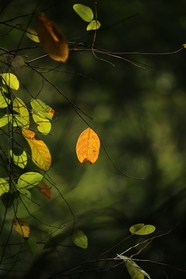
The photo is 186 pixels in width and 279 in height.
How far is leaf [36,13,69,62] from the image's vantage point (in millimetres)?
640

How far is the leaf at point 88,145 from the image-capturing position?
88 centimetres

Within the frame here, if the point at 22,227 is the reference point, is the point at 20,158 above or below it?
above

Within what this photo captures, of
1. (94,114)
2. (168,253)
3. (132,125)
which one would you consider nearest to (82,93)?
(94,114)

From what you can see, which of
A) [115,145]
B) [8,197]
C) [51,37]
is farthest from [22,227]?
[115,145]

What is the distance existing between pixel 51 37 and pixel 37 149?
0.29m

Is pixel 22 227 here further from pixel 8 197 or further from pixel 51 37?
pixel 51 37

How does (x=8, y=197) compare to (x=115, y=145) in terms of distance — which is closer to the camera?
(x=8, y=197)

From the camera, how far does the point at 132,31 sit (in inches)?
61.2

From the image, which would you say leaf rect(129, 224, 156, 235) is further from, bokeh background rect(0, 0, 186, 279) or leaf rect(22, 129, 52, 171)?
bokeh background rect(0, 0, 186, 279)

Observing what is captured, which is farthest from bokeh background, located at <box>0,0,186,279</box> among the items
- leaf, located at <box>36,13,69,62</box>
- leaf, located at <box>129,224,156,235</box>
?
leaf, located at <box>36,13,69,62</box>

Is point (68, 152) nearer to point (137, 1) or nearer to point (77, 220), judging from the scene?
point (77, 220)

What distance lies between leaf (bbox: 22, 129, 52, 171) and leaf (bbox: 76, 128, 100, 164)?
0.21ft

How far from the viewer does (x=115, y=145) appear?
57.4 inches

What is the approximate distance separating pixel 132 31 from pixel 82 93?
29cm
